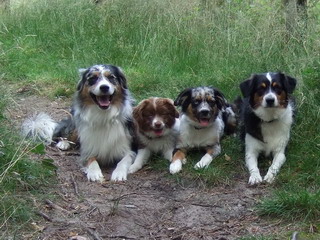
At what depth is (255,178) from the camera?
4.88 meters

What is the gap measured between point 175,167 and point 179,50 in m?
3.37

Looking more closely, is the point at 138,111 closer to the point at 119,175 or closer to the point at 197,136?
the point at 197,136

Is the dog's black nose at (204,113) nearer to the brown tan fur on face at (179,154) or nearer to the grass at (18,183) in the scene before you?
the brown tan fur on face at (179,154)

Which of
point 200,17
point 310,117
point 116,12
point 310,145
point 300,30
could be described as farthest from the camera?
point 116,12

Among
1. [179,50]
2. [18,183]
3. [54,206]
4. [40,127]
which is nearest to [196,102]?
[40,127]

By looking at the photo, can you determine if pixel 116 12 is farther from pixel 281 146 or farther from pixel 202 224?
pixel 202 224

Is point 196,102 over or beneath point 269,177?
over

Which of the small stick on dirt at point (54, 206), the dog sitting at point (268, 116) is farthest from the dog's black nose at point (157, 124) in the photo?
the small stick on dirt at point (54, 206)

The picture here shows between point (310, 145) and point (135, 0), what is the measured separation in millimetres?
5264

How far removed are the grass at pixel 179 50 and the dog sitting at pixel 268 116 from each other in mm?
151

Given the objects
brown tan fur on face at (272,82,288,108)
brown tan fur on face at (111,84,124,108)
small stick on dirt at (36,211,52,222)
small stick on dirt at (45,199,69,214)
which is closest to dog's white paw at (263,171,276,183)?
brown tan fur on face at (272,82,288,108)

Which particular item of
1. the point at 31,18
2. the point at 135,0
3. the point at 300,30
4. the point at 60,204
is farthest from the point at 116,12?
the point at 60,204

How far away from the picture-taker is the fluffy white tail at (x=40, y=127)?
564 cm

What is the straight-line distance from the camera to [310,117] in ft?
17.9
